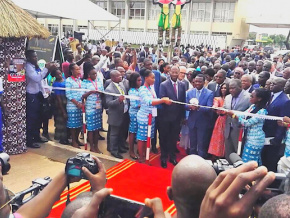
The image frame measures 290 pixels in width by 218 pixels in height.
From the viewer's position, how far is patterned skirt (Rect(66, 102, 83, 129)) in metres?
5.87

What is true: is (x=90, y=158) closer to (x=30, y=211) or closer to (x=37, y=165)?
(x=30, y=211)

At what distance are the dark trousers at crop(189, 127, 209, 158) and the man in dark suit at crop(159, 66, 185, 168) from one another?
1.01ft

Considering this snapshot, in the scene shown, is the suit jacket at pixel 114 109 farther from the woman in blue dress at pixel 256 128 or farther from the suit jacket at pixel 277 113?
the suit jacket at pixel 277 113

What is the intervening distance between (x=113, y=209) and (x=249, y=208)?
0.66m

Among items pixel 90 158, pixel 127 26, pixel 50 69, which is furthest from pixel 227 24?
pixel 90 158

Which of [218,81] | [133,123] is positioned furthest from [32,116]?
[218,81]

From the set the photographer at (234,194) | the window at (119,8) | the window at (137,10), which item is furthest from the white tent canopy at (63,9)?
the window at (119,8)

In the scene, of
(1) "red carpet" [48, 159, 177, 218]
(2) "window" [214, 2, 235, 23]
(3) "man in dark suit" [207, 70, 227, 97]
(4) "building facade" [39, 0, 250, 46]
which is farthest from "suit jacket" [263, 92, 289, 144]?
(2) "window" [214, 2, 235, 23]

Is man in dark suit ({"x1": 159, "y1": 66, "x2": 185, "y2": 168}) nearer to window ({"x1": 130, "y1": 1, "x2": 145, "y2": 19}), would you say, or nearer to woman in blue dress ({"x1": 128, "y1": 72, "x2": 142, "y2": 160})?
woman in blue dress ({"x1": 128, "y1": 72, "x2": 142, "y2": 160})

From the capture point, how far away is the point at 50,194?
5.89 feet

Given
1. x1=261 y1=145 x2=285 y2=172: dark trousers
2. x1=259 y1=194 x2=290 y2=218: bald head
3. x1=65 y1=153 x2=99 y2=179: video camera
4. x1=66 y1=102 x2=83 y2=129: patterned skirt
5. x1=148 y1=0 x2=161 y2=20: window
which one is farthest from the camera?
x1=148 y1=0 x2=161 y2=20: window

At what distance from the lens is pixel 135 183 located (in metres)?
4.54

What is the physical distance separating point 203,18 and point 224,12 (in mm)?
2451

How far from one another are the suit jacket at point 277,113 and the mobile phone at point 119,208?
3.58 m
